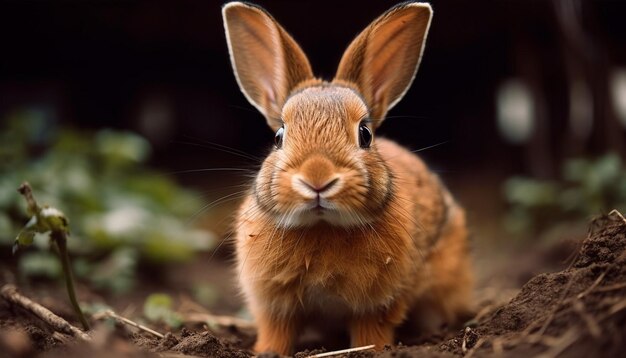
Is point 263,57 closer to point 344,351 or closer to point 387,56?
point 387,56

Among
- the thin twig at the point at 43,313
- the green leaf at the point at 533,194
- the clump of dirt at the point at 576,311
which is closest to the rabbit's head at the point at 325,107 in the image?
the clump of dirt at the point at 576,311

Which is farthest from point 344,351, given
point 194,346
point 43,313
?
point 43,313

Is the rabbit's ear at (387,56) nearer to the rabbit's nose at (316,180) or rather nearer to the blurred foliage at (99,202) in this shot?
the rabbit's nose at (316,180)

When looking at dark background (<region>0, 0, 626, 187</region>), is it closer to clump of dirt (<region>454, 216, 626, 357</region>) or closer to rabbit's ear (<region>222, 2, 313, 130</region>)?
rabbit's ear (<region>222, 2, 313, 130</region>)

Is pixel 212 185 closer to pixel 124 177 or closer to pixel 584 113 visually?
pixel 124 177

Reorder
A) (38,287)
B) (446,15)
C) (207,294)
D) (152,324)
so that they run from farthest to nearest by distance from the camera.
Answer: (446,15), (207,294), (38,287), (152,324)

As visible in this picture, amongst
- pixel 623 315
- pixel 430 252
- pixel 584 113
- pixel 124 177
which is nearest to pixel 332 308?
pixel 430 252
